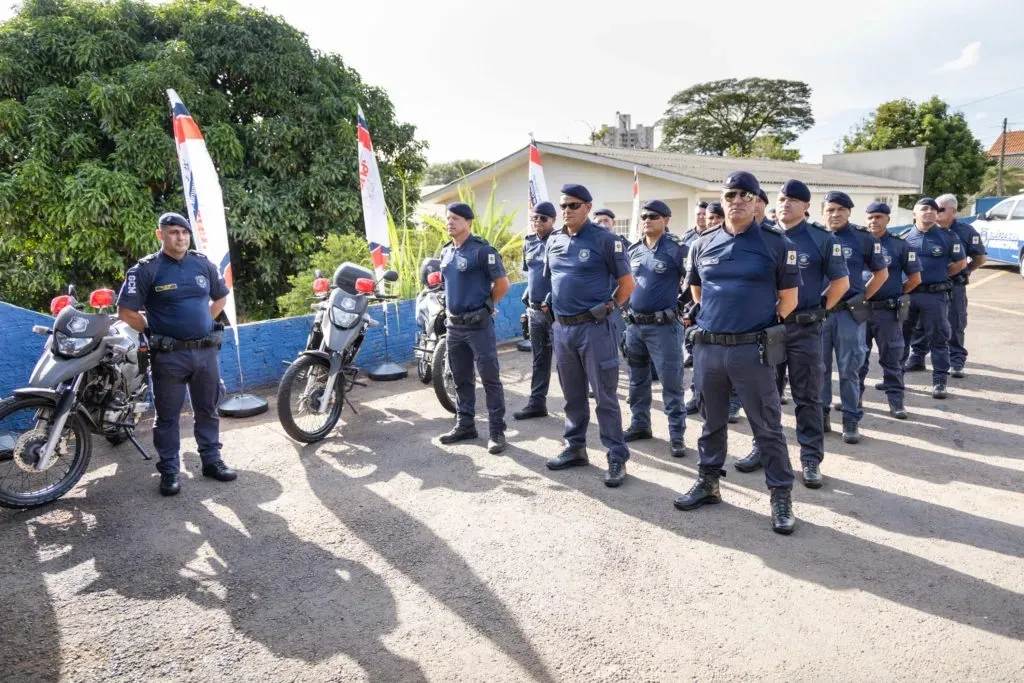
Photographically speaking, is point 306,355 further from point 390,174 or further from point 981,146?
point 981,146

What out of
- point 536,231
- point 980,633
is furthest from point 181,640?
point 536,231

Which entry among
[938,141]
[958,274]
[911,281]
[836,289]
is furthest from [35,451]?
[938,141]

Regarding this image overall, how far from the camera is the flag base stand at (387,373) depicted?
744cm

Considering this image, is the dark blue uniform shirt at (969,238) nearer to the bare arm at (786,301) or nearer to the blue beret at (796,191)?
the blue beret at (796,191)

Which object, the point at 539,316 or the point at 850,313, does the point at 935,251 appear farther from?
the point at 539,316

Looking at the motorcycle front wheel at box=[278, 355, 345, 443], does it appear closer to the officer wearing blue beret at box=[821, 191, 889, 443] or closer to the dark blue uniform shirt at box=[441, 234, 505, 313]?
the dark blue uniform shirt at box=[441, 234, 505, 313]

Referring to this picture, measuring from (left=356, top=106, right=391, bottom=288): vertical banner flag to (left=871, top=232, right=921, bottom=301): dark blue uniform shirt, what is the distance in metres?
5.23

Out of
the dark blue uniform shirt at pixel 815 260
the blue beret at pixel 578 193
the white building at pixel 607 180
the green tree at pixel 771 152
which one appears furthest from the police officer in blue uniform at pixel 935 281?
the green tree at pixel 771 152

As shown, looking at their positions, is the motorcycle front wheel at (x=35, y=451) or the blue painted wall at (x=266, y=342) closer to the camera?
the motorcycle front wheel at (x=35, y=451)

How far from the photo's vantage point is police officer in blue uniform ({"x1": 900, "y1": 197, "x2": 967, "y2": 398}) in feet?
21.3

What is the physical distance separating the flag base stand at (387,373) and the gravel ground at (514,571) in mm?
2213

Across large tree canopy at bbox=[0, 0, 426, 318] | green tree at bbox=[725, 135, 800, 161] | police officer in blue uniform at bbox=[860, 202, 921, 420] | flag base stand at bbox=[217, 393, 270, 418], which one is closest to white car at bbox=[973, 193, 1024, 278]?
police officer in blue uniform at bbox=[860, 202, 921, 420]

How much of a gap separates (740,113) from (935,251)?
170 feet

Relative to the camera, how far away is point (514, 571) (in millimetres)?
3377
